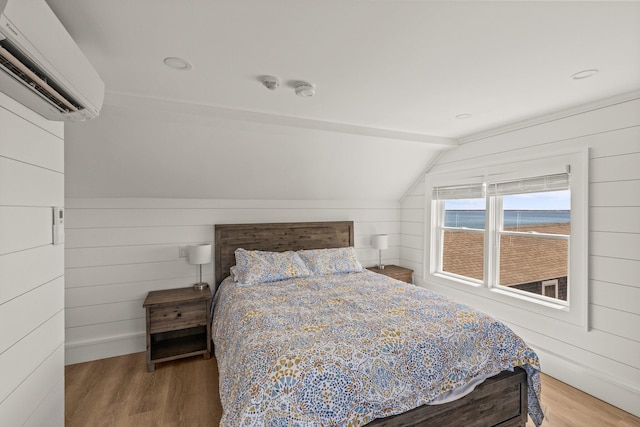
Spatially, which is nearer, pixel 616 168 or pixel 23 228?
pixel 23 228

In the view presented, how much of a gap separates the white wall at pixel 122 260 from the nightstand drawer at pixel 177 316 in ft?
1.61

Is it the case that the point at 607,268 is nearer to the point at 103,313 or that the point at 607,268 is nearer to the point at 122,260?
the point at 122,260

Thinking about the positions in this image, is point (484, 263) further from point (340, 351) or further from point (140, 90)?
point (140, 90)

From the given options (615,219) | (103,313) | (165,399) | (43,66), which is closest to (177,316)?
(165,399)

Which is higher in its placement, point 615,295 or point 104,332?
point 615,295

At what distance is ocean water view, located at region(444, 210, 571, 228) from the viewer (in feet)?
8.92

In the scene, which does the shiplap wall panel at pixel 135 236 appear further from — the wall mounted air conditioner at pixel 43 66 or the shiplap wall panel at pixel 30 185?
the wall mounted air conditioner at pixel 43 66

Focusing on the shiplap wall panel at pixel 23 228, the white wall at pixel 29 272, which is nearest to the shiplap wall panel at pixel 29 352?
the white wall at pixel 29 272

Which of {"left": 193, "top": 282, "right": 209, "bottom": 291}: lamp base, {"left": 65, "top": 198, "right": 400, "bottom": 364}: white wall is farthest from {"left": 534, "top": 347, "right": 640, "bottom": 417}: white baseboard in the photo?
{"left": 65, "top": 198, "right": 400, "bottom": 364}: white wall

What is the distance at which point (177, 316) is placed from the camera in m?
2.86

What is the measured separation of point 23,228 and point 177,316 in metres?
1.81

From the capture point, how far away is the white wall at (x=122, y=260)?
294 centimetres

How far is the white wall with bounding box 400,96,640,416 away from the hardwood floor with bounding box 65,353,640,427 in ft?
0.59

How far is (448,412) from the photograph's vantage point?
1759mm
